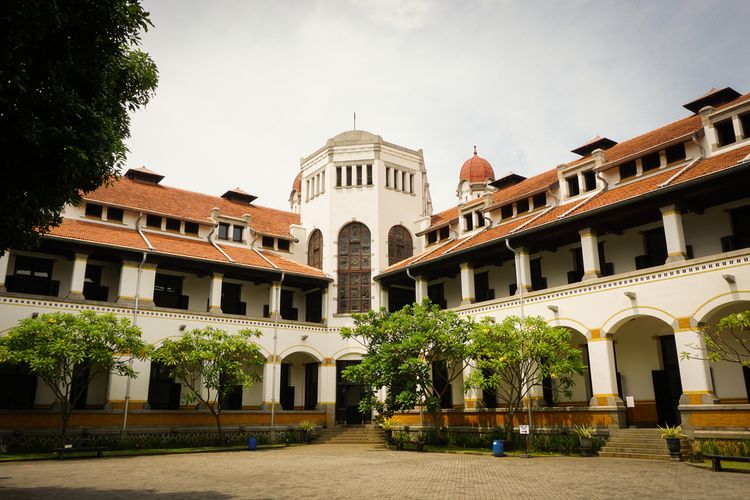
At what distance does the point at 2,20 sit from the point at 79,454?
18.9 meters

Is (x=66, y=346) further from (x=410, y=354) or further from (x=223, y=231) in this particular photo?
(x=223, y=231)

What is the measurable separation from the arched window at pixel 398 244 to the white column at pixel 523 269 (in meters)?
10.8

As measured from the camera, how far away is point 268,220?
3778cm

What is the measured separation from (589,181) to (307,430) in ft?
61.3

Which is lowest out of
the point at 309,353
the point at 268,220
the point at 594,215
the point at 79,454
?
the point at 79,454

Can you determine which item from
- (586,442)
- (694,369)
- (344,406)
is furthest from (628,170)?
(344,406)

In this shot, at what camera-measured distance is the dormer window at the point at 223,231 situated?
3350 cm

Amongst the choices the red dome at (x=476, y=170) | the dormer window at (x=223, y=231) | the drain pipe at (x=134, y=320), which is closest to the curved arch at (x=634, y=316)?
the drain pipe at (x=134, y=320)

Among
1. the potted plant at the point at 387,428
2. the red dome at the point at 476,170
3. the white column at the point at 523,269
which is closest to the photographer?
the white column at the point at 523,269

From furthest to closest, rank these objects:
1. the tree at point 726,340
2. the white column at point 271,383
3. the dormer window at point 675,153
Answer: the white column at point 271,383 → the dormer window at point 675,153 → the tree at point 726,340

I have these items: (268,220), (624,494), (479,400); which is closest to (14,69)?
(624,494)

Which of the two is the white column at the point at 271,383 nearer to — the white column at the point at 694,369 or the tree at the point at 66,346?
the tree at the point at 66,346

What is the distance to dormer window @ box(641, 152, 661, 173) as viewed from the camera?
77.8 feet

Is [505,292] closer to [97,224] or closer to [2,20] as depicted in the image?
[97,224]
